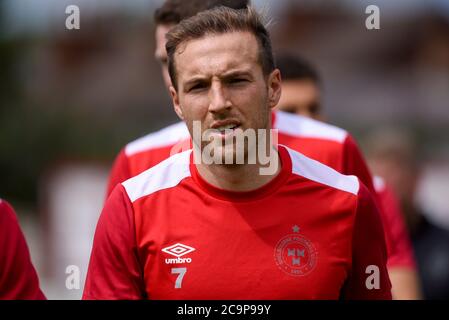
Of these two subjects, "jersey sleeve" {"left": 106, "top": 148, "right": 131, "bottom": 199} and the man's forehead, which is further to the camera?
"jersey sleeve" {"left": 106, "top": 148, "right": 131, "bottom": 199}

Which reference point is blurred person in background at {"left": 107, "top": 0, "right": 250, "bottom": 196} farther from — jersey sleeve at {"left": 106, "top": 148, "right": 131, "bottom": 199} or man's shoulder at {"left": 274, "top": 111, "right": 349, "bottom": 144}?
man's shoulder at {"left": 274, "top": 111, "right": 349, "bottom": 144}

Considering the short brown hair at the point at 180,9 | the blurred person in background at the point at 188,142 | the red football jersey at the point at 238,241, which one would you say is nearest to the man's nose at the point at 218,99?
the red football jersey at the point at 238,241

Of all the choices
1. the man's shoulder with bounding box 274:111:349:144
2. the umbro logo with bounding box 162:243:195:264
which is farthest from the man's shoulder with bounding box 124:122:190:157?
the umbro logo with bounding box 162:243:195:264

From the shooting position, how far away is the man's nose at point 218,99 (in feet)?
13.5

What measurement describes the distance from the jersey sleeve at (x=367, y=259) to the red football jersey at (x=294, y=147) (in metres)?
0.93

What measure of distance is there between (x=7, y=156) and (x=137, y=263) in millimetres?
→ 13988

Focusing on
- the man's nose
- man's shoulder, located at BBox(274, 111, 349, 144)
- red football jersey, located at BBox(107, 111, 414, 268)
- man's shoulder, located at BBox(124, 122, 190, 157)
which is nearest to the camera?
the man's nose

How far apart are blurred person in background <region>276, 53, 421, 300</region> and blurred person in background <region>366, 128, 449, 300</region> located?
136cm

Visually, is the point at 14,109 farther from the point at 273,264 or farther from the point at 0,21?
the point at 273,264

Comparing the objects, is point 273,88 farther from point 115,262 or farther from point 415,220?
point 415,220

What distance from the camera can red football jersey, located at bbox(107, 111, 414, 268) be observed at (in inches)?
213

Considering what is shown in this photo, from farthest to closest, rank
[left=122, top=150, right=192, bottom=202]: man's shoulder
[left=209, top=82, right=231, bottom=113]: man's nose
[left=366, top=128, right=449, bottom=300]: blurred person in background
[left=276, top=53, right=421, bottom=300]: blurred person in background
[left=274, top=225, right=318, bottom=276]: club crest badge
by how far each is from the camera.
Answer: [left=366, top=128, right=449, bottom=300]: blurred person in background
[left=276, top=53, right=421, bottom=300]: blurred person in background
[left=122, top=150, right=192, bottom=202]: man's shoulder
[left=274, top=225, right=318, bottom=276]: club crest badge
[left=209, top=82, right=231, bottom=113]: man's nose

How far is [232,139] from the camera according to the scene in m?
4.15

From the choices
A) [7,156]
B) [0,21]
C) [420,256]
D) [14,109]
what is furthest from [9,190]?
[420,256]
